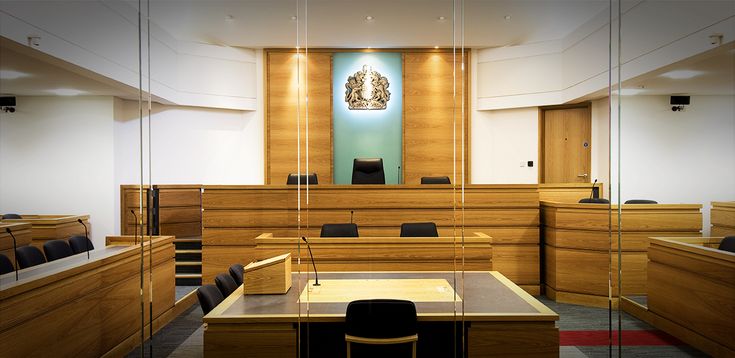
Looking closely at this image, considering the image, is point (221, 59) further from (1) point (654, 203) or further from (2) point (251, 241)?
(1) point (654, 203)

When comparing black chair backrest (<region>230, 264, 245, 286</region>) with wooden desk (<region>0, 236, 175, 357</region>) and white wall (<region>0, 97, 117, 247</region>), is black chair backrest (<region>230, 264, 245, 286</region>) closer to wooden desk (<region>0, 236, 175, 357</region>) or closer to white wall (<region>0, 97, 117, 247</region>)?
wooden desk (<region>0, 236, 175, 357</region>)

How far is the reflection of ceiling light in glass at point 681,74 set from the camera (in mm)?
2600

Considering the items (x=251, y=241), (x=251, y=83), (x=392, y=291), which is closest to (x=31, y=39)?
(x=251, y=83)

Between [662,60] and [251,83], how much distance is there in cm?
316

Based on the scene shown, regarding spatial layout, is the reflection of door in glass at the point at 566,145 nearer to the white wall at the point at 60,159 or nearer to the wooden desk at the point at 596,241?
the wooden desk at the point at 596,241

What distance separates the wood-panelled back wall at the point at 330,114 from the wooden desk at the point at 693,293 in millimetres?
2208

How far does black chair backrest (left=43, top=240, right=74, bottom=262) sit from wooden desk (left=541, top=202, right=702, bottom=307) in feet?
11.1

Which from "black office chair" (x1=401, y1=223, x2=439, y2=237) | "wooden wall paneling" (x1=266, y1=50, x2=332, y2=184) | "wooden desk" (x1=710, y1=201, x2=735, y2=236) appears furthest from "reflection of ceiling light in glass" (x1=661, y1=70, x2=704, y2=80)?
"wooden wall paneling" (x1=266, y1=50, x2=332, y2=184)

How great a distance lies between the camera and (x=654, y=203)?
2.76m

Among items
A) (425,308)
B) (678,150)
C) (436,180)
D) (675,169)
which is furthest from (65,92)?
(678,150)

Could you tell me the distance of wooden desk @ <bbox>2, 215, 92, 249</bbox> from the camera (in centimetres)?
224

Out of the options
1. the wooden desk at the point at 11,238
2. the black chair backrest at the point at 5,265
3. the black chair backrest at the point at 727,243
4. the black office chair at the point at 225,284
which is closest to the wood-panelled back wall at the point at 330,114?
the black office chair at the point at 225,284

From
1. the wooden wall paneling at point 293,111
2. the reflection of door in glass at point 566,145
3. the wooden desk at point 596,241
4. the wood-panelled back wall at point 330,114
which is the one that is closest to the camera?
the wooden desk at point 596,241

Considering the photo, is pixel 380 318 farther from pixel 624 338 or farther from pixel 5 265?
pixel 5 265
